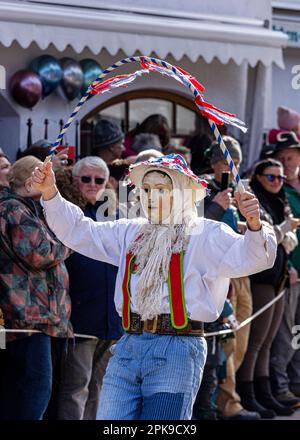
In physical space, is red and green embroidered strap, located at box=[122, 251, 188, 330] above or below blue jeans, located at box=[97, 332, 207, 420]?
above

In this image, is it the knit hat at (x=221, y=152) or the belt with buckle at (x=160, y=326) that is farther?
the knit hat at (x=221, y=152)

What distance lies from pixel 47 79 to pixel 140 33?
2.88 feet

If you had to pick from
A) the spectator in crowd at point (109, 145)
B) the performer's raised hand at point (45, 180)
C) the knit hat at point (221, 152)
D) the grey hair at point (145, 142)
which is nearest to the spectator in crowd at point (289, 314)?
the grey hair at point (145, 142)

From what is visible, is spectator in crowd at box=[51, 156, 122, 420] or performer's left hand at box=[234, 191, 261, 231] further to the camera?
spectator in crowd at box=[51, 156, 122, 420]

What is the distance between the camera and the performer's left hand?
5172mm

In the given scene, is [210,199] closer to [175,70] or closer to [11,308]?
[11,308]

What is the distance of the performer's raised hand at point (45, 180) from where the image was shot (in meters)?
5.43

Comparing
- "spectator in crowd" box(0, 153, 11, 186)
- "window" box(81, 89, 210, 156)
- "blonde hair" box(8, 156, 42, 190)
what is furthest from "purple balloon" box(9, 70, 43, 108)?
"blonde hair" box(8, 156, 42, 190)

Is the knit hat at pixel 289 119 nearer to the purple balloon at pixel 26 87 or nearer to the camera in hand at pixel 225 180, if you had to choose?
the purple balloon at pixel 26 87

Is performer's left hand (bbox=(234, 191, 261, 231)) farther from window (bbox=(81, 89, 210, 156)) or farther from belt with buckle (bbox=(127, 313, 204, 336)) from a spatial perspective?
window (bbox=(81, 89, 210, 156))

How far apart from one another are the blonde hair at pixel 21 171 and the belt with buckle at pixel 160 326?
1726 mm

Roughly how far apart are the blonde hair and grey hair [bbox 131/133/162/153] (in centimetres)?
257

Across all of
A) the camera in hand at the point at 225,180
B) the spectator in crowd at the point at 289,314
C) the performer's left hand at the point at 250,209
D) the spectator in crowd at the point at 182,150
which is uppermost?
the performer's left hand at the point at 250,209

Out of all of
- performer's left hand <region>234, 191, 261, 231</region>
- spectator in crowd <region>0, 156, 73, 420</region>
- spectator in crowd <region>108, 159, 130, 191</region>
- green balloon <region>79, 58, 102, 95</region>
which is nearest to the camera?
performer's left hand <region>234, 191, 261, 231</region>
